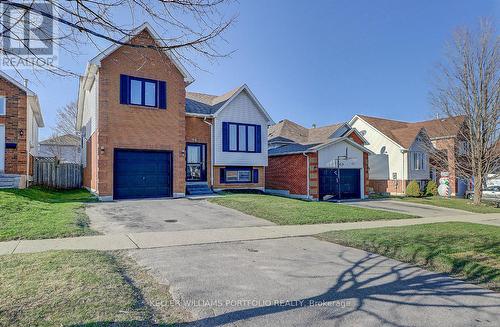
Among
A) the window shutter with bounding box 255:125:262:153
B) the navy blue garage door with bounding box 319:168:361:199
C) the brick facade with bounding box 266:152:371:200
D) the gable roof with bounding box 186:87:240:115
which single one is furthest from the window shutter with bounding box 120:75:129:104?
the navy blue garage door with bounding box 319:168:361:199

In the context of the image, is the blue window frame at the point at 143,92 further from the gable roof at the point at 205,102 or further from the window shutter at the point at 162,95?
the gable roof at the point at 205,102

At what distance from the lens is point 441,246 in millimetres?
7973

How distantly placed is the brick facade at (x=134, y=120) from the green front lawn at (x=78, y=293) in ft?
35.8

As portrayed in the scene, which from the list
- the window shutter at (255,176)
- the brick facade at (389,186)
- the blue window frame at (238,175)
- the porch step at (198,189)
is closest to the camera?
the porch step at (198,189)

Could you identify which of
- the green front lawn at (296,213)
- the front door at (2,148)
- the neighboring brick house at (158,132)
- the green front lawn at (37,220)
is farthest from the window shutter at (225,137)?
the front door at (2,148)

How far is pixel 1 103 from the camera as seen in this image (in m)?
18.2

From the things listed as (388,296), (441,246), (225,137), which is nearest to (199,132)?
(225,137)

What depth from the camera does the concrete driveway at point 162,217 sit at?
9.73 meters

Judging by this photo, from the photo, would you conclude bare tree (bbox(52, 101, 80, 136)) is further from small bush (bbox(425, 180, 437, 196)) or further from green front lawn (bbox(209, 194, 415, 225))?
small bush (bbox(425, 180, 437, 196))

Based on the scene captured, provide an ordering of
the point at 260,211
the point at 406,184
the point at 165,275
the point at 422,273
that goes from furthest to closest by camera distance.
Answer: the point at 406,184, the point at 260,211, the point at 422,273, the point at 165,275

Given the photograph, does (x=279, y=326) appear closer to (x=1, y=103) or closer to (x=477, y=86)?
(x=1, y=103)

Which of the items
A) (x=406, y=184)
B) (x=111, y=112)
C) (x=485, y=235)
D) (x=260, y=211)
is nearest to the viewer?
(x=485, y=235)

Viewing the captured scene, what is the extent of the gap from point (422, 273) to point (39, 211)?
37.8ft

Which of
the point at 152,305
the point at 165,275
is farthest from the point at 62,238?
the point at 152,305
